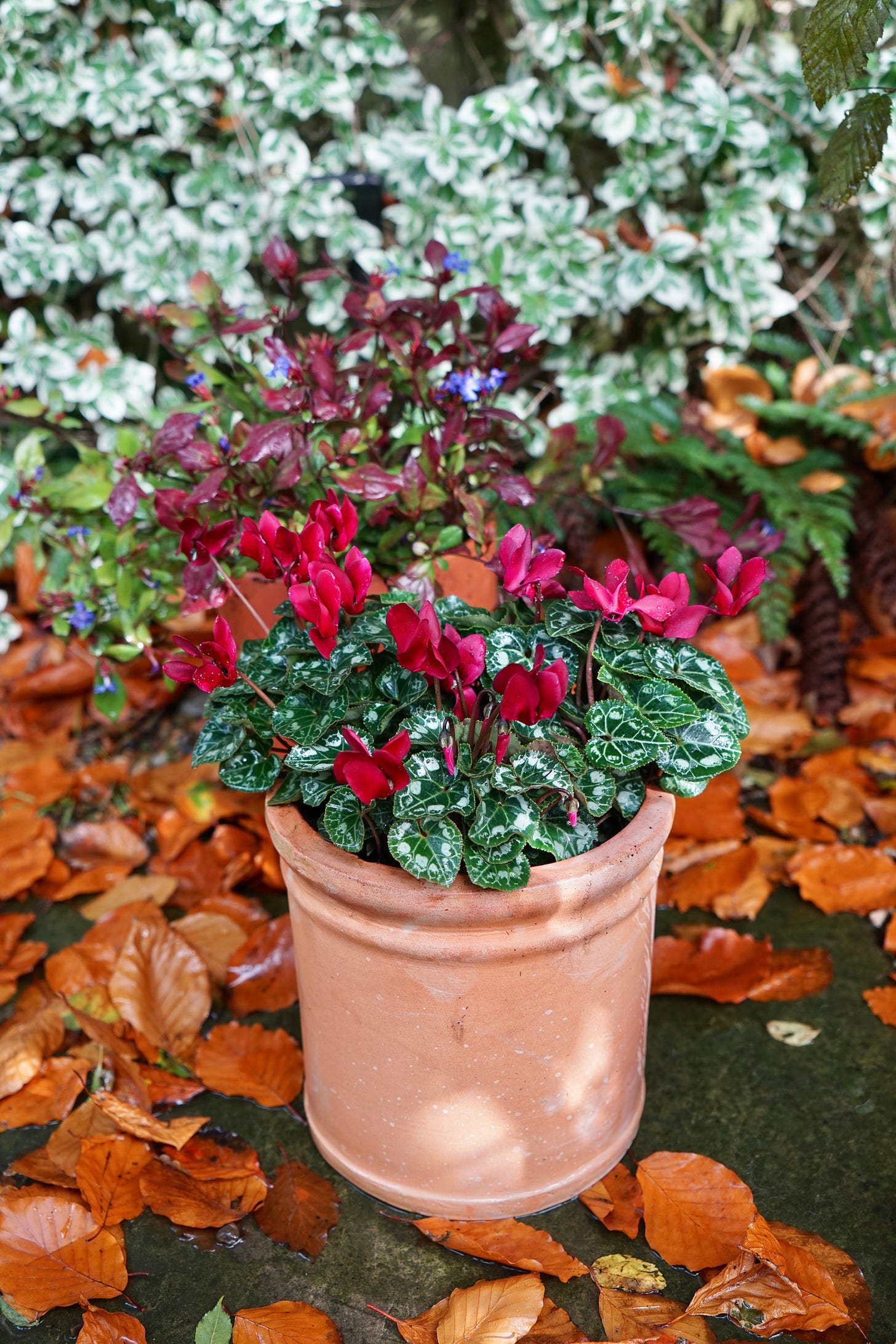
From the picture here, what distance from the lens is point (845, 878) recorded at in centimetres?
218

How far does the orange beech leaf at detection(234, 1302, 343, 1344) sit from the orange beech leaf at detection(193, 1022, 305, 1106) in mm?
388

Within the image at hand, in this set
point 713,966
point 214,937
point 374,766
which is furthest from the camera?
point 214,937

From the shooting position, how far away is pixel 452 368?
1979 mm

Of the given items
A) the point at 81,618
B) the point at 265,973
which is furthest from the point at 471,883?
the point at 81,618

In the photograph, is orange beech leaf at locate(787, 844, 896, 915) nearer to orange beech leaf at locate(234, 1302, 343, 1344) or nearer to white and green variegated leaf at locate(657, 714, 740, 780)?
white and green variegated leaf at locate(657, 714, 740, 780)

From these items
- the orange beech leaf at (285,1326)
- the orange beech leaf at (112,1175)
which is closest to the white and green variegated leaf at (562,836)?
the orange beech leaf at (285,1326)

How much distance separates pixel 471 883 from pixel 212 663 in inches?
17.1

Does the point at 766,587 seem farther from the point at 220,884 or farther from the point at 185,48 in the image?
the point at 185,48

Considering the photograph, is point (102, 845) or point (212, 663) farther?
point (102, 845)

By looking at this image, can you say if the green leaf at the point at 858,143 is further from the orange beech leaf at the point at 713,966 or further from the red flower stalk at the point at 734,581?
the orange beech leaf at the point at 713,966

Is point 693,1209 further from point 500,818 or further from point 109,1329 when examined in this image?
point 109,1329

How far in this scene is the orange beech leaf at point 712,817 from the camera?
2326 millimetres

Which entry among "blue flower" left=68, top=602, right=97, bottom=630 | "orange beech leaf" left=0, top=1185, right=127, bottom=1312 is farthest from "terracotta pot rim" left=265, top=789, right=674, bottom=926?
"blue flower" left=68, top=602, right=97, bottom=630

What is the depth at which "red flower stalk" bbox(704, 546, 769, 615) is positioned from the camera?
135 centimetres
